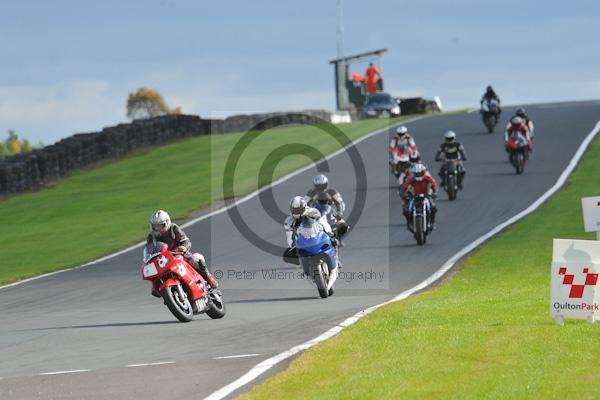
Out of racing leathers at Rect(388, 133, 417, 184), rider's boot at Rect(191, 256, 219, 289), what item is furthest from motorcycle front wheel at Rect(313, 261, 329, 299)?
racing leathers at Rect(388, 133, 417, 184)

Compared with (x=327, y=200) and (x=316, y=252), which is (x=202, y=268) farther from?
(x=327, y=200)

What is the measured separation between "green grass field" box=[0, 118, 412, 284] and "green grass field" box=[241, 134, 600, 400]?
503 inches

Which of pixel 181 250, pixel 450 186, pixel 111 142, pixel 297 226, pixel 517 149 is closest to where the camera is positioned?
pixel 181 250

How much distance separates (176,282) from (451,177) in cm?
1862

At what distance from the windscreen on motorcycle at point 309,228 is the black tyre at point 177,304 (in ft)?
9.32

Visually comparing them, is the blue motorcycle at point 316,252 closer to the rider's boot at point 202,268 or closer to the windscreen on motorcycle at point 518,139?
the rider's boot at point 202,268

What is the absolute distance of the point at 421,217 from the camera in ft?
86.8

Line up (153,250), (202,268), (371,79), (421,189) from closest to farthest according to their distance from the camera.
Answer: (153,250), (202,268), (421,189), (371,79)

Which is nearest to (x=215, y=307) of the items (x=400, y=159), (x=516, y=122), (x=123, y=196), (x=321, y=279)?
(x=321, y=279)

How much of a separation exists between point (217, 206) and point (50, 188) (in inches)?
493

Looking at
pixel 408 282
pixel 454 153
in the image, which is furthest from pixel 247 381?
pixel 454 153

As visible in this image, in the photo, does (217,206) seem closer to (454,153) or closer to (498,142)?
(454,153)

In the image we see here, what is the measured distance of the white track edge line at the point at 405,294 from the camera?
35.9 feet

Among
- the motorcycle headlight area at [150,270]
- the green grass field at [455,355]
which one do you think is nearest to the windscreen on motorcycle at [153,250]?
the motorcycle headlight area at [150,270]
